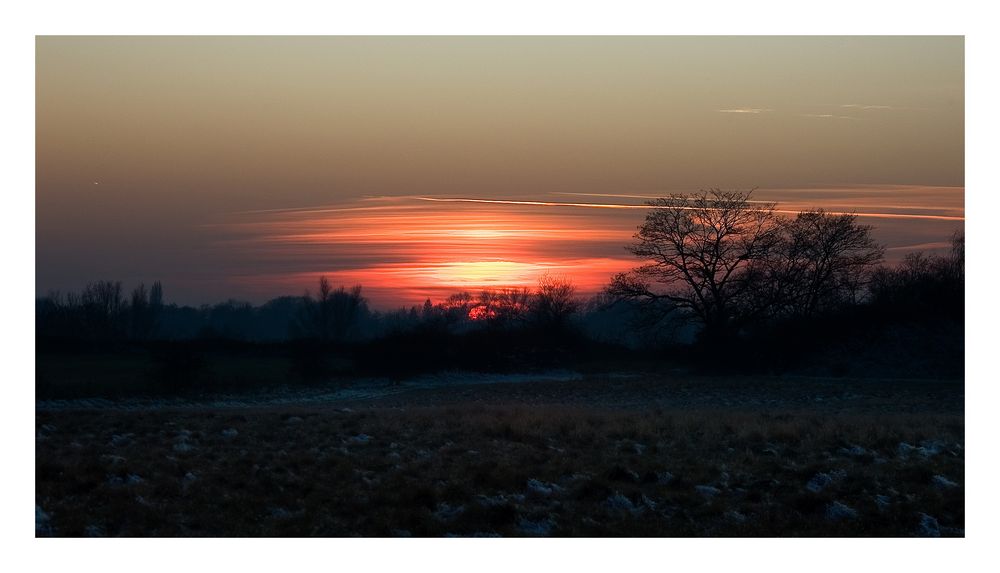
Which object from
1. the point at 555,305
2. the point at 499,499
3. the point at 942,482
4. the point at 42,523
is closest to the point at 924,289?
the point at 555,305

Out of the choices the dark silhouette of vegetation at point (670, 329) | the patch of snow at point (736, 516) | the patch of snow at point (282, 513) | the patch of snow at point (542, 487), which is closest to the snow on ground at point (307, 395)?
the dark silhouette of vegetation at point (670, 329)

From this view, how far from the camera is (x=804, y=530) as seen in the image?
12.2m

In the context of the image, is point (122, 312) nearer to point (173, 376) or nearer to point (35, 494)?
point (173, 376)

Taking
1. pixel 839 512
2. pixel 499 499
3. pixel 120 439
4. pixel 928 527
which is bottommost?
A: pixel 928 527

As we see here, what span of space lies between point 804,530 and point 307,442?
864 centimetres

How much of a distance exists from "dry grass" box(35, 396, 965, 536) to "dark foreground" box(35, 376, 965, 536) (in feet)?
0.11

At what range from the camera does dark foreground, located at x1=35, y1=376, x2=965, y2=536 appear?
12070 mm

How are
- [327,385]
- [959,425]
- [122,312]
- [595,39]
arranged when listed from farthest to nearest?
1. [122,312]
2. [327,385]
3. [959,425]
4. [595,39]

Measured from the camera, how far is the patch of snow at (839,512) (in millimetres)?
12484

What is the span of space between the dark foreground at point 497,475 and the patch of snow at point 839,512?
26mm

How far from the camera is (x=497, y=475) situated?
547 inches

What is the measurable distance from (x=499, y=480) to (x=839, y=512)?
4.37 meters

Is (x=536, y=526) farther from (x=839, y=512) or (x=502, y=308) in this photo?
(x=502, y=308)

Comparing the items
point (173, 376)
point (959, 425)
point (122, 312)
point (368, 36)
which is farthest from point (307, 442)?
point (122, 312)
